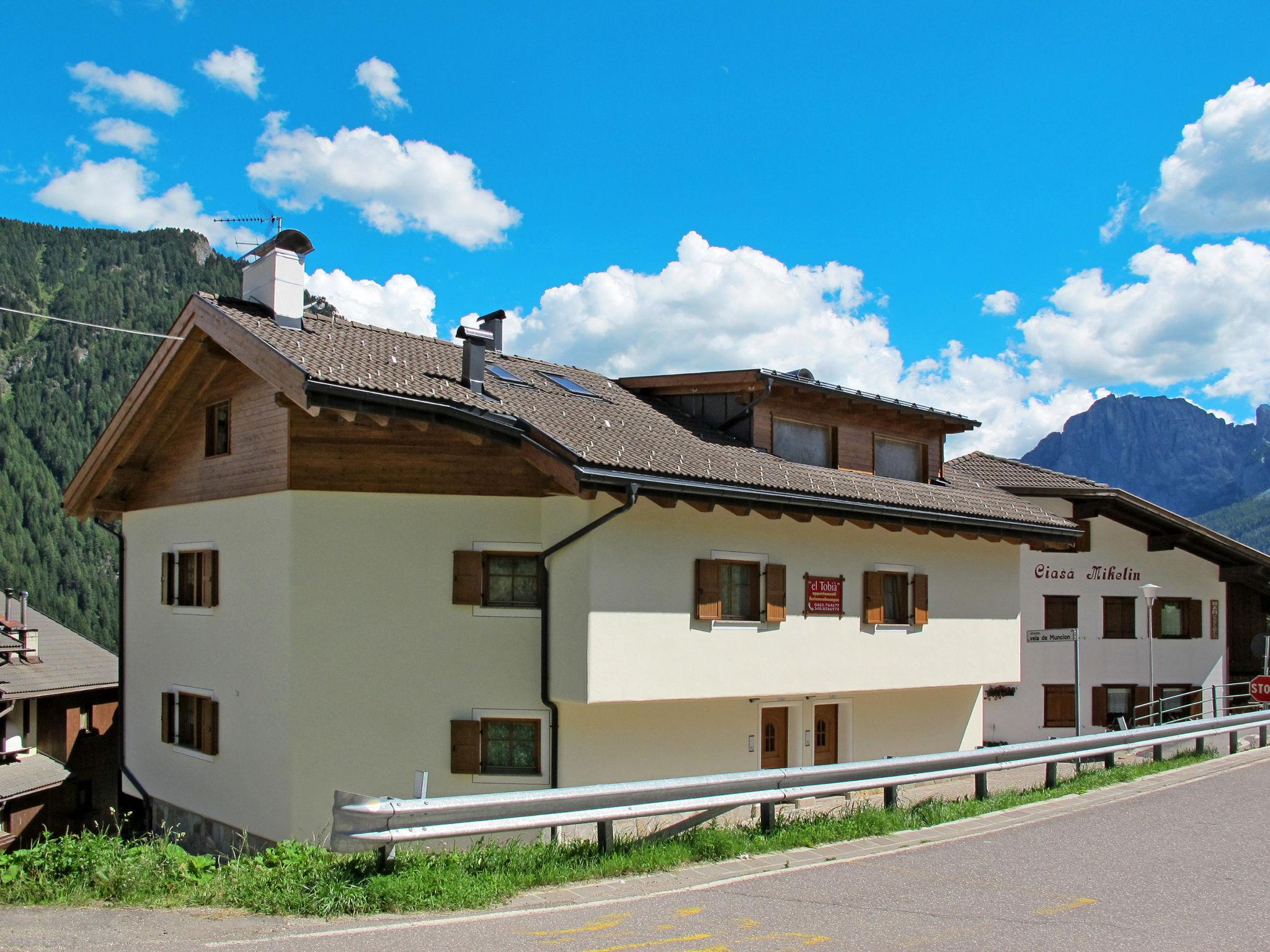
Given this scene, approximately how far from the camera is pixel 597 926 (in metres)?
6.18

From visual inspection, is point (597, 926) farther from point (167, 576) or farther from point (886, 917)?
point (167, 576)

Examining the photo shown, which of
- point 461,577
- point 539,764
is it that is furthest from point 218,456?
point 539,764

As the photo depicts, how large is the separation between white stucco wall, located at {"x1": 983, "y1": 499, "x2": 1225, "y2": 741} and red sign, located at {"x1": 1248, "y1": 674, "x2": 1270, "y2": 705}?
7503 millimetres

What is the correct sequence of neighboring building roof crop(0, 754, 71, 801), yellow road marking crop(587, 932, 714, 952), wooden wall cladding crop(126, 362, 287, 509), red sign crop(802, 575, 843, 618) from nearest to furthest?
yellow road marking crop(587, 932, 714, 952)
wooden wall cladding crop(126, 362, 287, 509)
red sign crop(802, 575, 843, 618)
neighboring building roof crop(0, 754, 71, 801)

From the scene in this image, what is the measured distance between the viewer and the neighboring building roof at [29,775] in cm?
2502

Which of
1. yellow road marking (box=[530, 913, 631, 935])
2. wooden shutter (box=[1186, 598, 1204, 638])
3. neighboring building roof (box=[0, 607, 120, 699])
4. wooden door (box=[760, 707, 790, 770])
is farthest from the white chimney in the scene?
wooden shutter (box=[1186, 598, 1204, 638])

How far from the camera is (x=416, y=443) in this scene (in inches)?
535

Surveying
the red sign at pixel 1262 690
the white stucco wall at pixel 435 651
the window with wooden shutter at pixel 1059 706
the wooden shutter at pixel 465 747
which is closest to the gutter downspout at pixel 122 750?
the white stucco wall at pixel 435 651

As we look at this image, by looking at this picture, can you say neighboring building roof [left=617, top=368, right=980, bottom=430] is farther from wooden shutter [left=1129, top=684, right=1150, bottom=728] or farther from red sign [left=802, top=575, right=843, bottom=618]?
wooden shutter [left=1129, top=684, right=1150, bottom=728]

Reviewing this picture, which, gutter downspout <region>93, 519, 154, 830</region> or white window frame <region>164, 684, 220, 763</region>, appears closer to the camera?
white window frame <region>164, 684, 220, 763</region>

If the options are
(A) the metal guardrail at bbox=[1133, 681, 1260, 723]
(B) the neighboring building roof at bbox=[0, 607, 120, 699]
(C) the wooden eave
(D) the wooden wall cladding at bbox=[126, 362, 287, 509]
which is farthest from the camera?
(B) the neighboring building roof at bbox=[0, 607, 120, 699]

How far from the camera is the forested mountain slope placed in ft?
354

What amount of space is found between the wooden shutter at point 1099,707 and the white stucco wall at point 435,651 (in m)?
15.6

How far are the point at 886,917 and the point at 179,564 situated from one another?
1327cm
